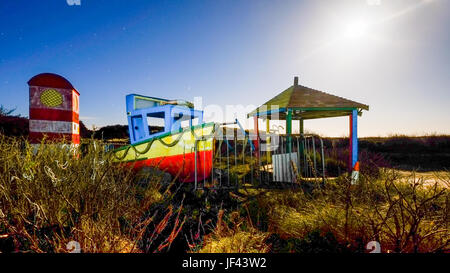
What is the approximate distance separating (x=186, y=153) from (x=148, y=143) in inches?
42.2

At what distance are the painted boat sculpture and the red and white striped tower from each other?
5.71 feet

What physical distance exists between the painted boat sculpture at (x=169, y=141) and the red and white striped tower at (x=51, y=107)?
68.5 inches

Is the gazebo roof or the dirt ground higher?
the gazebo roof

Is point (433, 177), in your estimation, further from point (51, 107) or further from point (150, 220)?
Result: point (51, 107)

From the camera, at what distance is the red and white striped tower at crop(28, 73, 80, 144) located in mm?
4047

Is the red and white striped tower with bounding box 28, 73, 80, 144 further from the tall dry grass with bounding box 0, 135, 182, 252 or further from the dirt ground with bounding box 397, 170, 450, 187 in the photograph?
the dirt ground with bounding box 397, 170, 450, 187

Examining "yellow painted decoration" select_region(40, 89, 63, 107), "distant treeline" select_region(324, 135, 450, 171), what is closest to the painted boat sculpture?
"yellow painted decoration" select_region(40, 89, 63, 107)

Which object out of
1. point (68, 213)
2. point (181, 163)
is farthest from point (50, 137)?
point (181, 163)

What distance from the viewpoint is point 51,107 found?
161 inches

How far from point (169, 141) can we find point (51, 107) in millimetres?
2593

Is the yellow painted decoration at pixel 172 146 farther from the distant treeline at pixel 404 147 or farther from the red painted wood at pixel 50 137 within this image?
the distant treeline at pixel 404 147
